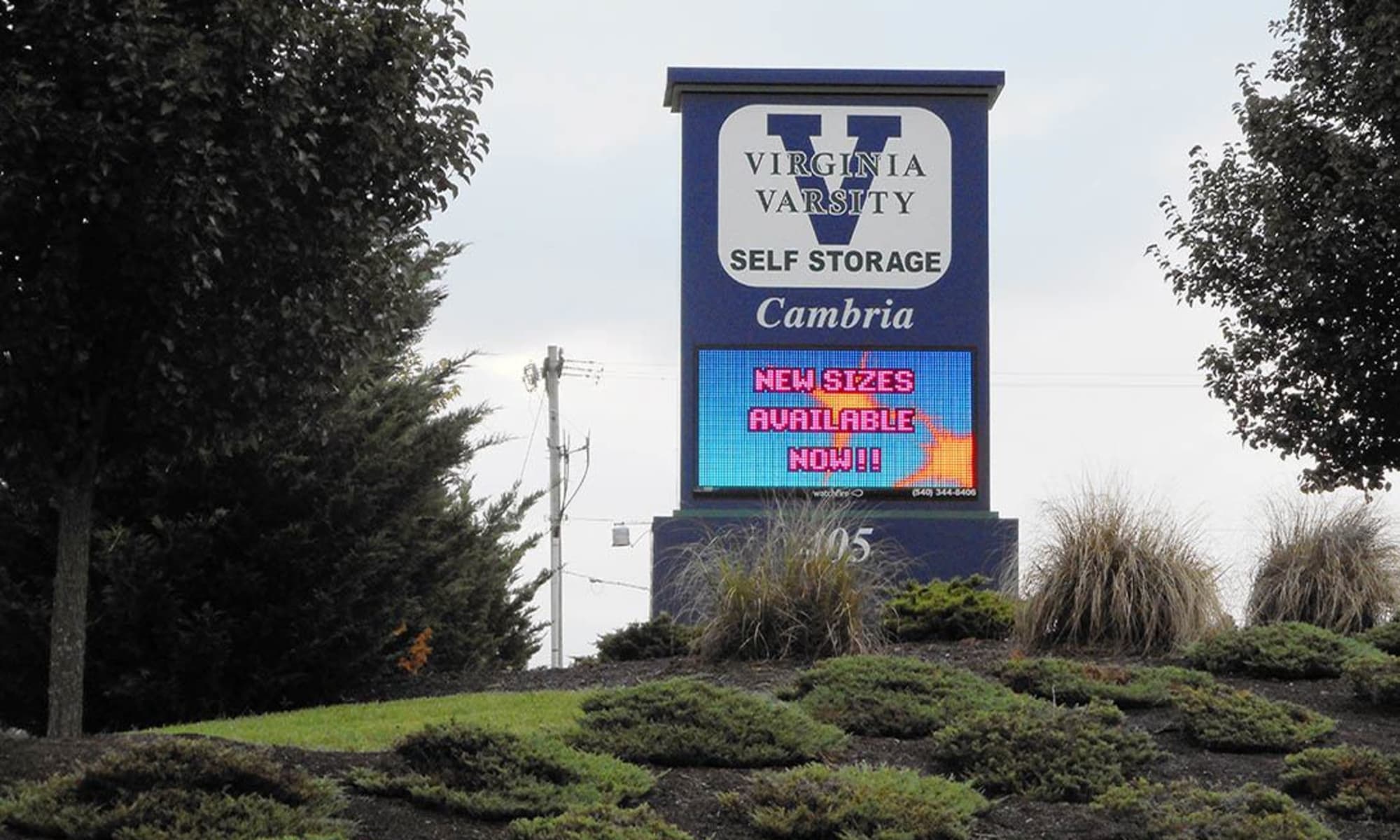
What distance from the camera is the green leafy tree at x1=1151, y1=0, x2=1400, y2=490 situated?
41.8 ft

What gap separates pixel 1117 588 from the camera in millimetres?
12898

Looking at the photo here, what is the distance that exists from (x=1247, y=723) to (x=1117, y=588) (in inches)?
120

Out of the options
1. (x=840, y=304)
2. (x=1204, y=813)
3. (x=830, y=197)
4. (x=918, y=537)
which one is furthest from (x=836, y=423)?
(x=1204, y=813)

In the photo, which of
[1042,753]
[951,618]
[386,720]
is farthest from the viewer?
[951,618]

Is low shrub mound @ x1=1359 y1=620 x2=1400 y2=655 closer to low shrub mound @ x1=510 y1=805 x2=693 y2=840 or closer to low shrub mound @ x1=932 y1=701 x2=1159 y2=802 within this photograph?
low shrub mound @ x1=932 y1=701 x2=1159 y2=802

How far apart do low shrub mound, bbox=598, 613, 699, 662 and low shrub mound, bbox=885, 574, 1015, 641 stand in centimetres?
165

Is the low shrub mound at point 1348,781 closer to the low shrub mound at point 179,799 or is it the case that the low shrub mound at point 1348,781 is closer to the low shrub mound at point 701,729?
the low shrub mound at point 701,729

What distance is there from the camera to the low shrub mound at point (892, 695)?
391 inches

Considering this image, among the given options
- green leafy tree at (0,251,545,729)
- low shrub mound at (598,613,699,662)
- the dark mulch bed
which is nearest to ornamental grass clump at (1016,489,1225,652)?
Result: the dark mulch bed

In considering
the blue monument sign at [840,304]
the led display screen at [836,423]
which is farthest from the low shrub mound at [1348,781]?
the led display screen at [836,423]

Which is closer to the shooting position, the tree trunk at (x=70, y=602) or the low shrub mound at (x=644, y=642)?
the tree trunk at (x=70, y=602)

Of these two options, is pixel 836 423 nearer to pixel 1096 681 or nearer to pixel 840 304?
pixel 840 304

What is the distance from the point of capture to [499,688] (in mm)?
13109

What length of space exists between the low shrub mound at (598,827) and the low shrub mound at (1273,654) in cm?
564
